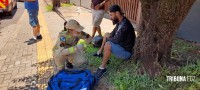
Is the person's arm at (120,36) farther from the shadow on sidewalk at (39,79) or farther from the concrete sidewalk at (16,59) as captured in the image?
the concrete sidewalk at (16,59)

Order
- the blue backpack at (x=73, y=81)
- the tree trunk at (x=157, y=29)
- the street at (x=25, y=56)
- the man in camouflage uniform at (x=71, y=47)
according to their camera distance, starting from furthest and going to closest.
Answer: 1. the street at (x=25, y=56)
2. the man in camouflage uniform at (x=71, y=47)
3. the blue backpack at (x=73, y=81)
4. the tree trunk at (x=157, y=29)

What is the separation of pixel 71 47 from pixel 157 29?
53.7 inches

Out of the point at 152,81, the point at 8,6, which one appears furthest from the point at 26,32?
the point at 152,81

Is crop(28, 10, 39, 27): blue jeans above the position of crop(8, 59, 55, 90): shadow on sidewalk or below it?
above

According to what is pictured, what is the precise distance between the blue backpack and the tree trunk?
3.02ft

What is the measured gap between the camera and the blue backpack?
395 centimetres

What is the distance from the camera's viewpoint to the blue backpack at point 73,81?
3951 mm

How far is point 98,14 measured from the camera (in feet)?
Result: 20.8

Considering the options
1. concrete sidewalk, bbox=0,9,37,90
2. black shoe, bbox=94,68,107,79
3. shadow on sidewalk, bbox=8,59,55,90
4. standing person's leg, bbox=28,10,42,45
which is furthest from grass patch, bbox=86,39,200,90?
standing person's leg, bbox=28,10,42,45

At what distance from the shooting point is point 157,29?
4082mm

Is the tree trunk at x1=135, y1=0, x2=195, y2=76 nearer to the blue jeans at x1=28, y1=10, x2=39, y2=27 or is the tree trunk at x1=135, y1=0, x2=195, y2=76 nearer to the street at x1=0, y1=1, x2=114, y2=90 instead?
the street at x1=0, y1=1, x2=114, y2=90

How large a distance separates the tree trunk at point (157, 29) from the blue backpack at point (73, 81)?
919mm

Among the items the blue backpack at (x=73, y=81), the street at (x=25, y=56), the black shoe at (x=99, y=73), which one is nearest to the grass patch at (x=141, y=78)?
the black shoe at (x=99, y=73)

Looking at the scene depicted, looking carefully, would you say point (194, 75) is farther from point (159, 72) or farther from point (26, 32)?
point (26, 32)
